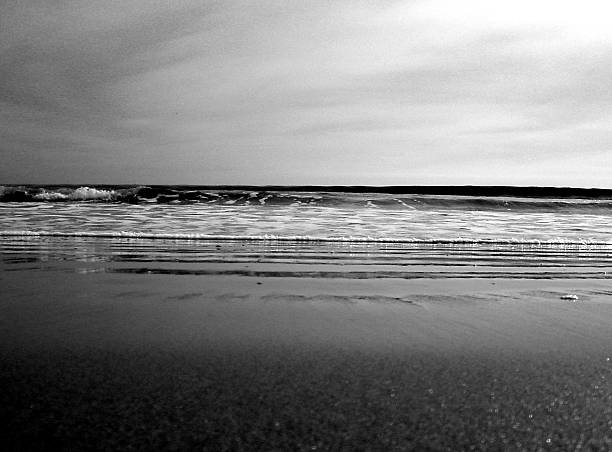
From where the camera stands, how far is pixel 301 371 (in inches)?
94.0

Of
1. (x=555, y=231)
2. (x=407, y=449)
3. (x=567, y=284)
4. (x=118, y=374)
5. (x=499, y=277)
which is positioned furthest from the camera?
(x=555, y=231)

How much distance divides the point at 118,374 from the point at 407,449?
124cm

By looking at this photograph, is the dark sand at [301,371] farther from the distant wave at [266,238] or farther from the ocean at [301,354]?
Answer: the distant wave at [266,238]

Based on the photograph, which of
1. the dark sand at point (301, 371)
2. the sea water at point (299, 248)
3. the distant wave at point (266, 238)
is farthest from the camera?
the distant wave at point (266, 238)

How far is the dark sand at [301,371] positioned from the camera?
1.73 m

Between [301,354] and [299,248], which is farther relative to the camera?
[299,248]

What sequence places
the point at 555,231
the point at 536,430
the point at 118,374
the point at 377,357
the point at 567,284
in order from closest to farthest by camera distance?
the point at 536,430, the point at 118,374, the point at 377,357, the point at 567,284, the point at 555,231

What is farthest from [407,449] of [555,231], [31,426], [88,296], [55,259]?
[555,231]

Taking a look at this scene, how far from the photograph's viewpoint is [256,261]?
648 cm

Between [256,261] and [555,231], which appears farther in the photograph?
[555,231]

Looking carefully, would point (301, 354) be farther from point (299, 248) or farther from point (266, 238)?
point (266, 238)

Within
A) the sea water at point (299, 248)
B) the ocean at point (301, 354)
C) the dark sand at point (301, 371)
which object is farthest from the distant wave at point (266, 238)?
the dark sand at point (301, 371)

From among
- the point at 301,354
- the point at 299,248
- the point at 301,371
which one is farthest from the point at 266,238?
the point at 301,371

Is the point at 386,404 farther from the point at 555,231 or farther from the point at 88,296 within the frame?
the point at 555,231
